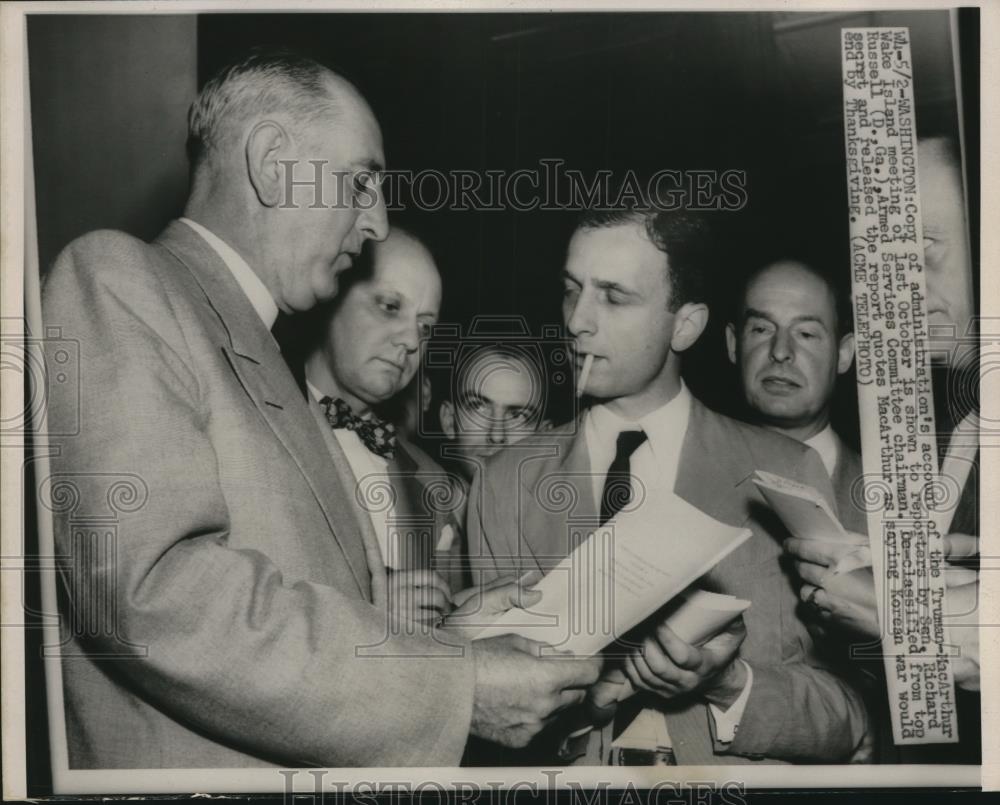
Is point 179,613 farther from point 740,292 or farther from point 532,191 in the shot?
point 740,292

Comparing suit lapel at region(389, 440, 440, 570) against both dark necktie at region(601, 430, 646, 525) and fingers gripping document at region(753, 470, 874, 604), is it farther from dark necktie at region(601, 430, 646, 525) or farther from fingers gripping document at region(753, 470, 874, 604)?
fingers gripping document at region(753, 470, 874, 604)

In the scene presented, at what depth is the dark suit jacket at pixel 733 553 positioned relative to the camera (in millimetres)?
2977

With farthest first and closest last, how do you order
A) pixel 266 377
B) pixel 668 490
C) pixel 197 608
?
pixel 668 490 < pixel 266 377 < pixel 197 608

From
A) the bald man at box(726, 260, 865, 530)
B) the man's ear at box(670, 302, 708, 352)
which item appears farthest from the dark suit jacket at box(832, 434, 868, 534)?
the man's ear at box(670, 302, 708, 352)

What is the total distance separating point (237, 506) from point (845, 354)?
5.22 ft

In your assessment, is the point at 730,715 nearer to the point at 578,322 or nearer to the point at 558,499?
the point at 558,499

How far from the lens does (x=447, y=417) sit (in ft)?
9.80

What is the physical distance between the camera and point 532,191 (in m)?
3.03

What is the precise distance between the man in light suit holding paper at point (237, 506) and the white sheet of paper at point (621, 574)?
0.28 feet

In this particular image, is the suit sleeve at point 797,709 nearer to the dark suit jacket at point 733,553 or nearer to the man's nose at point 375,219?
the dark suit jacket at point 733,553

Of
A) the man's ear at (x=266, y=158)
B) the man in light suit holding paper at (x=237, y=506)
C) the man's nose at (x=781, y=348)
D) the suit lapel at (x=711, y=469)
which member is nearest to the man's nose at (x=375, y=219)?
the man in light suit holding paper at (x=237, y=506)

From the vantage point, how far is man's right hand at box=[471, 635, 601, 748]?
9.53ft

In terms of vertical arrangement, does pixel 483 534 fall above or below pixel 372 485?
below

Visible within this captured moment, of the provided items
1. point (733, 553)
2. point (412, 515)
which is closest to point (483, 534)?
point (412, 515)
